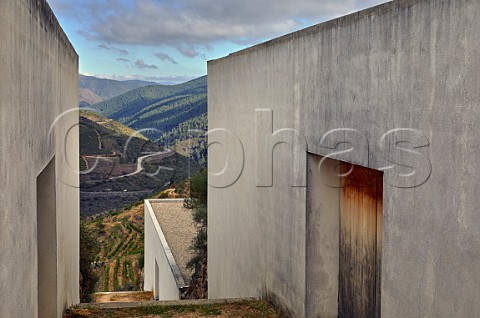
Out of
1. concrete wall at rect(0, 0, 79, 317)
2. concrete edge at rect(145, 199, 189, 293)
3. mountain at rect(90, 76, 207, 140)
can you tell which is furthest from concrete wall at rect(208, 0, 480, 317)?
mountain at rect(90, 76, 207, 140)

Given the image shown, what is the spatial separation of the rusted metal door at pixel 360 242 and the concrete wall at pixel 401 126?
0.40 m

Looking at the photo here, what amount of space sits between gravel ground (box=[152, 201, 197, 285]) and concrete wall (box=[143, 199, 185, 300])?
326 millimetres

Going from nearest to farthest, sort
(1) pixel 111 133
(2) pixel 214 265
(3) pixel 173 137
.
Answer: (2) pixel 214 265, (1) pixel 111 133, (3) pixel 173 137

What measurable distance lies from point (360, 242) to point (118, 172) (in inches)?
1597

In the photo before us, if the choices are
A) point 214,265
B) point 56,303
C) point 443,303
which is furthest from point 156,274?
point 443,303

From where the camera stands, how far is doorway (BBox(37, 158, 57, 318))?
5582mm

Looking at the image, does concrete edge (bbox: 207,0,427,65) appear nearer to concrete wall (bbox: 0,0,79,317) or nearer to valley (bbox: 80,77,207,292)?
concrete wall (bbox: 0,0,79,317)

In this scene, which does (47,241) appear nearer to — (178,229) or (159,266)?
(159,266)

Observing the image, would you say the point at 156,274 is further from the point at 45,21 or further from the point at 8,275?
the point at 8,275

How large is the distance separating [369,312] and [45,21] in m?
4.22

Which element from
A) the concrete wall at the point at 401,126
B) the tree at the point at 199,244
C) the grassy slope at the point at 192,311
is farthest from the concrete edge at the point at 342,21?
the tree at the point at 199,244

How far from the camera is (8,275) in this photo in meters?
3.01

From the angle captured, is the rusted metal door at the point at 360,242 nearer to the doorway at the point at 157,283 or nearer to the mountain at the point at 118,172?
the doorway at the point at 157,283

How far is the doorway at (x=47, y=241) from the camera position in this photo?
220 inches
